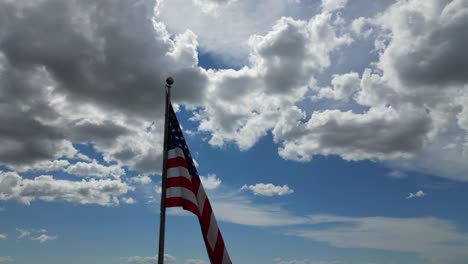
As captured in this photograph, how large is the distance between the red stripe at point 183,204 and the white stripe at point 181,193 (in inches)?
5.8

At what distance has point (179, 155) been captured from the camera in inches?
941

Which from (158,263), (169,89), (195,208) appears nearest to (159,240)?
(158,263)

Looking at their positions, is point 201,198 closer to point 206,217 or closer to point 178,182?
point 206,217

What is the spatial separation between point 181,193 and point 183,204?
0.56 m

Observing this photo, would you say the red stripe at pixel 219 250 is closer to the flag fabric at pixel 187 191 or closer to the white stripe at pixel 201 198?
the flag fabric at pixel 187 191

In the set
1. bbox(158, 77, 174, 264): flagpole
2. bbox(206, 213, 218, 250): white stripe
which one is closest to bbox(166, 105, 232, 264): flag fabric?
bbox(206, 213, 218, 250): white stripe

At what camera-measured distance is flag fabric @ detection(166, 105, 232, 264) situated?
916 inches

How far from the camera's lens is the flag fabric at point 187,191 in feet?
76.4

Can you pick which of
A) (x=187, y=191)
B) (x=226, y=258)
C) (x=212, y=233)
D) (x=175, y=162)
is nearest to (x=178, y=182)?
(x=187, y=191)

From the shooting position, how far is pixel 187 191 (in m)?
23.6

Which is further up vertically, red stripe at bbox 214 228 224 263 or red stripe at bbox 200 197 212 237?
red stripe at bbox 200 197 212 237

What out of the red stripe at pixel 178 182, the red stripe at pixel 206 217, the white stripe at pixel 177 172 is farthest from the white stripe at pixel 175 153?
the red stripe at pixel 206 217

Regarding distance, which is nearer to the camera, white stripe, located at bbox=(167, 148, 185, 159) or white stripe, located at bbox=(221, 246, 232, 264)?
white stripe, located at bbox=(221, 246, 232, 264)

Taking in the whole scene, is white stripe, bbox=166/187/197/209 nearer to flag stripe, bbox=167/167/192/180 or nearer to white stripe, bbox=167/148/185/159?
flag stripe, bbox=167/167/192/180
